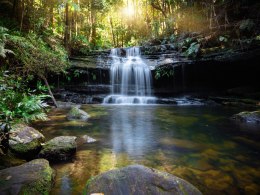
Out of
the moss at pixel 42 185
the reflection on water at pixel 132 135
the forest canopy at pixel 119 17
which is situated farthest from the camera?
the forest canopy at pixel 119 17

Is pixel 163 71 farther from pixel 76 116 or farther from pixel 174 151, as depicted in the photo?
pixel 174 151

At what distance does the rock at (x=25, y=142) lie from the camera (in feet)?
13.5

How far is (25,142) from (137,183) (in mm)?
2617

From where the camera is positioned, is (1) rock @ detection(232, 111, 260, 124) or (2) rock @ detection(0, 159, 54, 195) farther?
(1) rock @ detection(232, 111, 260, 124)

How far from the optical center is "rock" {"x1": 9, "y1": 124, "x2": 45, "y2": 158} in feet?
13.5

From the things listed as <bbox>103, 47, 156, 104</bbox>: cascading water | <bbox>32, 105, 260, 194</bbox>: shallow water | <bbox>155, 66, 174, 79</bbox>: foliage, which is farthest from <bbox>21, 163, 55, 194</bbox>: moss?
<bbox>155, 66, 174, 79</bbox>: foliage

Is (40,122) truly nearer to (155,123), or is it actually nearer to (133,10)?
(155,123)

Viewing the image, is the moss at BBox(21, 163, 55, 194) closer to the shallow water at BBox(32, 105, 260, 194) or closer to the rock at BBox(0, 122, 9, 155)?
the shallow water at BBox(32, 105, 260, 194)

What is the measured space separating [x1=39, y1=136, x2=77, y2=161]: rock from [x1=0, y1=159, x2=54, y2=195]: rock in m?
0.92

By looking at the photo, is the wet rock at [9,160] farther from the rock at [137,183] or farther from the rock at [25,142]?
the rock at [137,183]

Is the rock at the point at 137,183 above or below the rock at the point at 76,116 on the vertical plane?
below

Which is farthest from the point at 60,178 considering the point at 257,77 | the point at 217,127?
the point at 257,77

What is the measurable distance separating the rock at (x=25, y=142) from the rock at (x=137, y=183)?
2.08 m

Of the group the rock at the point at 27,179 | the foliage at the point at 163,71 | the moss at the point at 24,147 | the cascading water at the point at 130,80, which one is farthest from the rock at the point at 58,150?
the foliage at the point at 163,71
